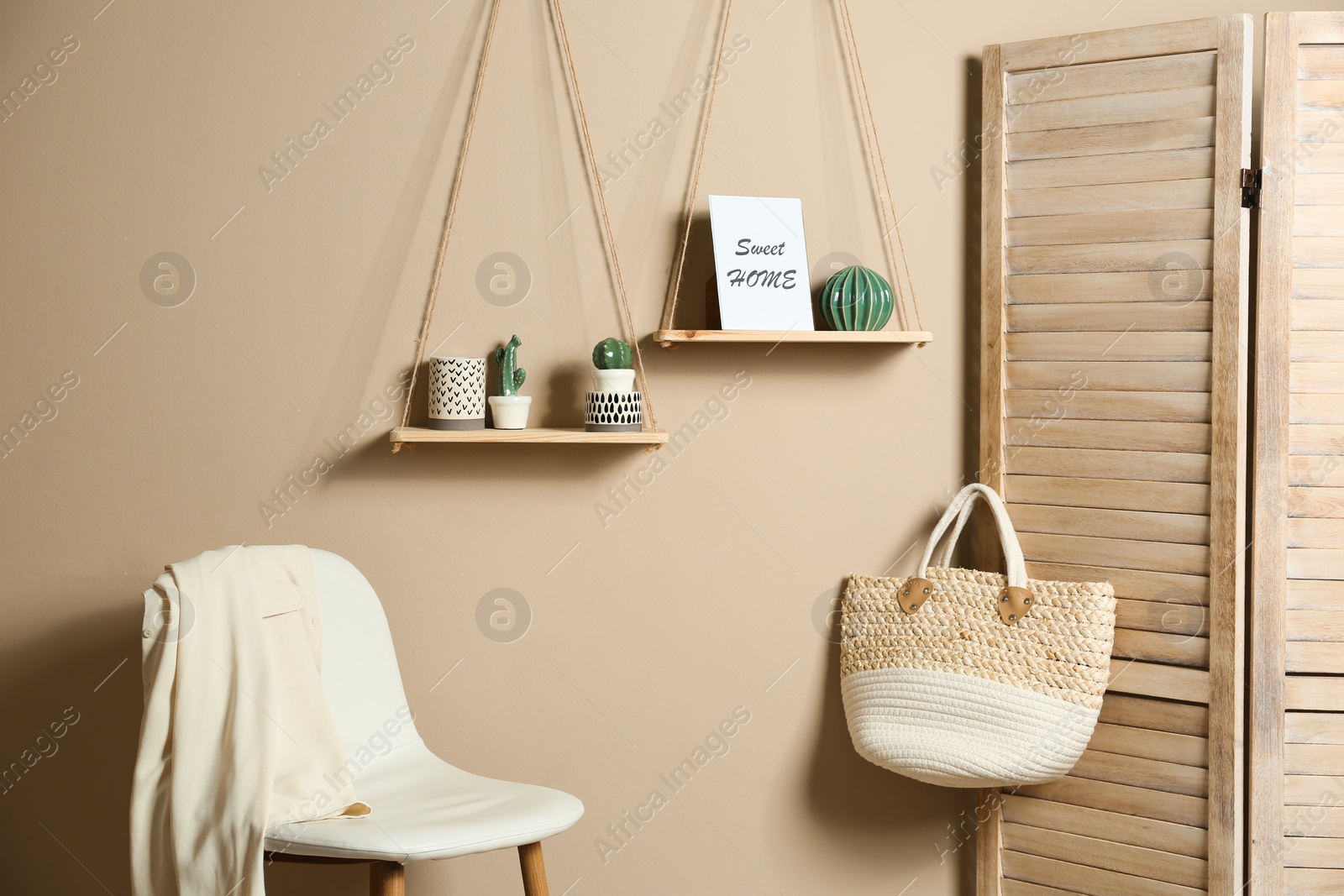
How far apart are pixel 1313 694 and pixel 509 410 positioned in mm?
1492

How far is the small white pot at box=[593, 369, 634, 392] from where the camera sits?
1665 millimetres

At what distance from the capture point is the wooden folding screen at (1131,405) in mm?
1636

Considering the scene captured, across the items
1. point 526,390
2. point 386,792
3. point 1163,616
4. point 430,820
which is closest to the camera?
point 430,820

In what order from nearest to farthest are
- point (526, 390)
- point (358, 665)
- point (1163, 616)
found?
point (358, 665)
point (1163, 616)
point (526, 390)

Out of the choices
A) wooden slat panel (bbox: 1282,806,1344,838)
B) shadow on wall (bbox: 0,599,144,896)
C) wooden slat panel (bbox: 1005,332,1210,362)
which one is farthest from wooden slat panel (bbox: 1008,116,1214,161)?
shadow on wall (bbox: 0,599,144,896)

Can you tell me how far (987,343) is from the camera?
1.81 meters

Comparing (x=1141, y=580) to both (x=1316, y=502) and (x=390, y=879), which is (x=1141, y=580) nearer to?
(x=1316, y=502)

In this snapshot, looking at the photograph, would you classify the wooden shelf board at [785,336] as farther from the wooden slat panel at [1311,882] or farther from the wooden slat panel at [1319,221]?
the wooden slat panel at [1311,882]

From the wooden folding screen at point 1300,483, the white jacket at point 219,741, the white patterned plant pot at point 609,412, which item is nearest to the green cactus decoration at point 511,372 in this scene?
the white patterned plant pot at point 609,412

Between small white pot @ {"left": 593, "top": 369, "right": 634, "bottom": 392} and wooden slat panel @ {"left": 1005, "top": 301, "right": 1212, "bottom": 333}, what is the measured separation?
753 mm

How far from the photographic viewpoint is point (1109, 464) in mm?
1722

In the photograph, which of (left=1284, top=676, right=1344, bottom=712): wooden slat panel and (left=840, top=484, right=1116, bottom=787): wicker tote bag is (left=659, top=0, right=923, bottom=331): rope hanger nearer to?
(left=840, top=484, right=1116, bottom=787): wicker tote bag

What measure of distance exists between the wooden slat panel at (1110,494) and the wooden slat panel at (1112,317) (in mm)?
190

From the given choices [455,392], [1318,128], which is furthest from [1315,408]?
[455,392]
